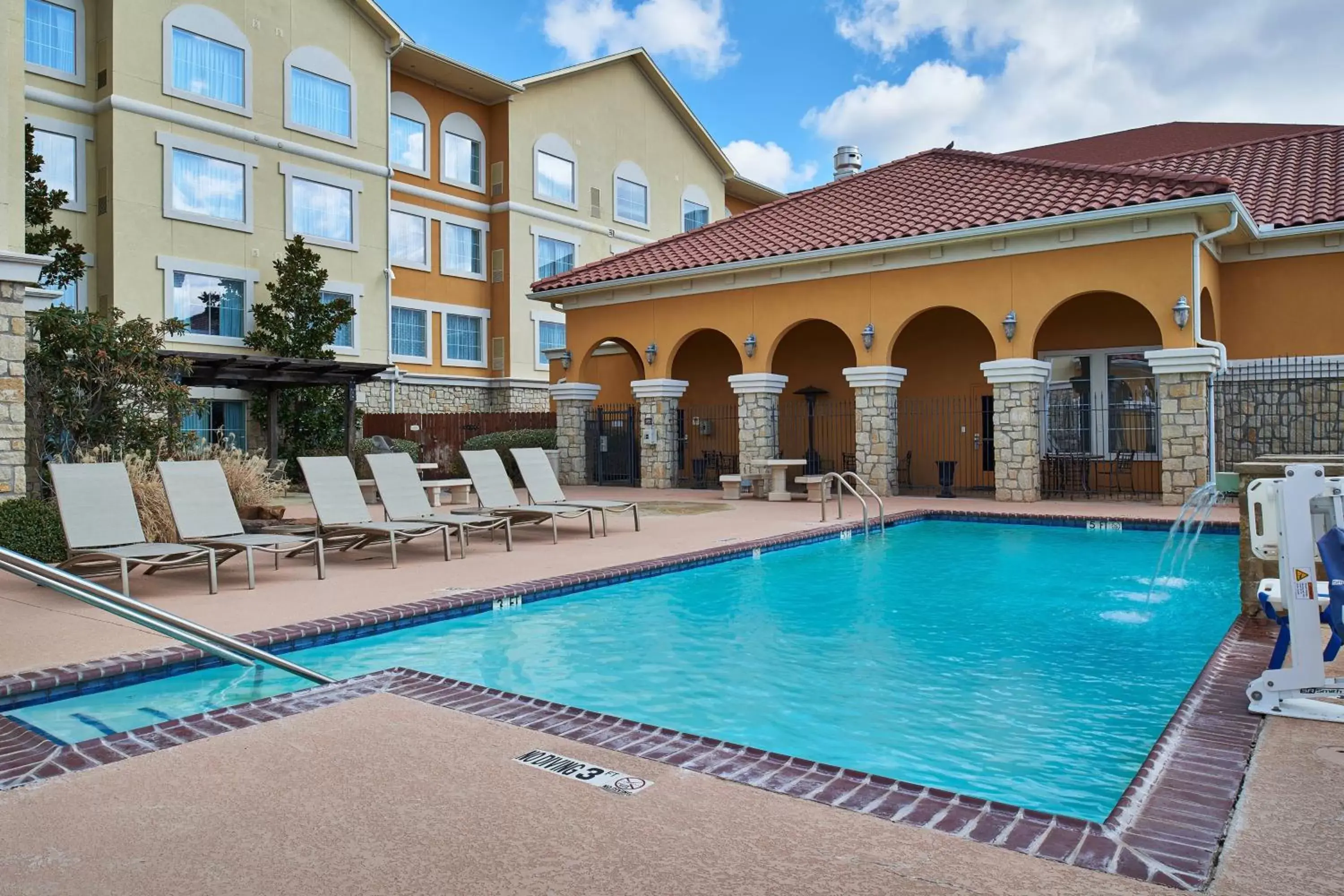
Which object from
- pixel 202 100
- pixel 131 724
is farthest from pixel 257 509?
pixel 202 100

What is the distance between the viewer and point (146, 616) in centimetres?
472

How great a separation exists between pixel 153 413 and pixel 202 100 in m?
12.0

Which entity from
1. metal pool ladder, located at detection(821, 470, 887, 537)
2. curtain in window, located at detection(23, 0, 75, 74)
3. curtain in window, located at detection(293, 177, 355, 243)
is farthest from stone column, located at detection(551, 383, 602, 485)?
curtain in window, located at detection(23, 0, 75, 74)

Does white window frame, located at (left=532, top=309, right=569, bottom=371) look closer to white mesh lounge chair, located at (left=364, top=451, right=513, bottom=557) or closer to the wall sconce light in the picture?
white mesh lounge chair, located at (left=364, top=451, right=513, bottom=557)

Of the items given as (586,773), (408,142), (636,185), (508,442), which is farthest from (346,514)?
(636,185)

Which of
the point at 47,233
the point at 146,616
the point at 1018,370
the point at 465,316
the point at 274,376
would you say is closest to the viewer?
the point at 146,616

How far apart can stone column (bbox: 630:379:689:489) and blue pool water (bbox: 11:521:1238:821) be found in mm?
10338

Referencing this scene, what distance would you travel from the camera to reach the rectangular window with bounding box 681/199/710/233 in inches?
1375

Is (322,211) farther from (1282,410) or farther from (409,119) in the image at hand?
(1282,410)

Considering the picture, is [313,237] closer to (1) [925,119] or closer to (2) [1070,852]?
(2) [1070,852]

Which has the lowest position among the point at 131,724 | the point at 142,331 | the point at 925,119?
the point at 131,724

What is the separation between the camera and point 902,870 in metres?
2.76

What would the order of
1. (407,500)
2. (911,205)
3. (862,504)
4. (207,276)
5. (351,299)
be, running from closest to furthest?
(407,500), (862,504), (911,205), (207,276), (351,299)

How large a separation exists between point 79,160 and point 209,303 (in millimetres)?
3727
